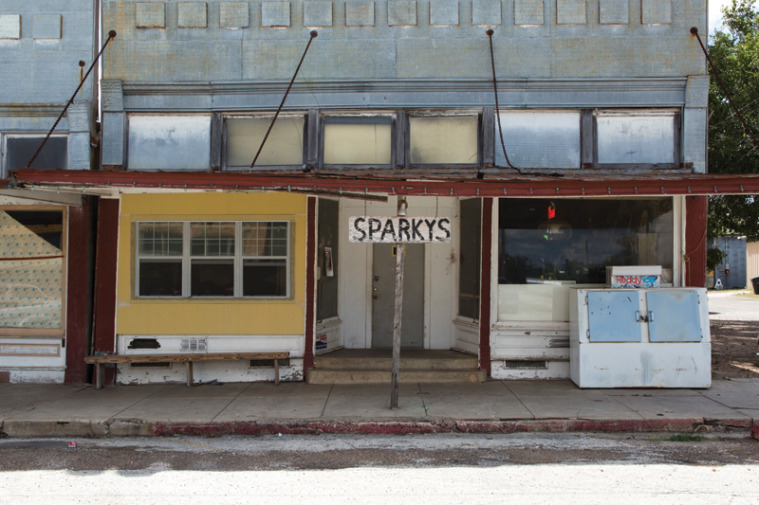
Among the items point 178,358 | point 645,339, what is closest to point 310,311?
point 178,358

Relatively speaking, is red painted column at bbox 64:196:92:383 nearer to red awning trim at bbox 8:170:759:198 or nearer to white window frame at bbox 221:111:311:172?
red awning trim at bbox 8:170:759:198

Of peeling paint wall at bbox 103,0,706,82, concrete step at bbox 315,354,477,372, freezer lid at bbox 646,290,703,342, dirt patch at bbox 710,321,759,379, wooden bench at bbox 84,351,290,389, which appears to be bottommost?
dirt patch at bbox 710,321,759,379

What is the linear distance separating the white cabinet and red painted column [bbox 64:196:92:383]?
7807 millimetres

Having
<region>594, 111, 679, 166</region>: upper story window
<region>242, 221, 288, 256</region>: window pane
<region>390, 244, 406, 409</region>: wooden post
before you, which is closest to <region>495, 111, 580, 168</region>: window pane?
<region>594, 111, 679, 166</region>: upper story window

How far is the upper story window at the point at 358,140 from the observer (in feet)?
31.2

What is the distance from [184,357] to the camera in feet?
29.3

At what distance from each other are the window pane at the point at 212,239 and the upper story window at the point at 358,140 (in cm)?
196

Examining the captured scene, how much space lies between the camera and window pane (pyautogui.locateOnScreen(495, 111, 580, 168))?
930cm

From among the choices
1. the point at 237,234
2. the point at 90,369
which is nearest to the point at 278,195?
the point at 237,234

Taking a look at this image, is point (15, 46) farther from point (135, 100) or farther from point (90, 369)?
point (90, 369)

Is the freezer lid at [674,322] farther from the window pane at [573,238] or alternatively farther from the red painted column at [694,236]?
the window pane at [573,238]

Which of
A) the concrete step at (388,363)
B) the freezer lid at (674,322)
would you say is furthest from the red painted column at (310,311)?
the freezer lid at (674,322)

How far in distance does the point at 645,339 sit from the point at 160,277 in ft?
25.1

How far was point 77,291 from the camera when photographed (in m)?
9.35
